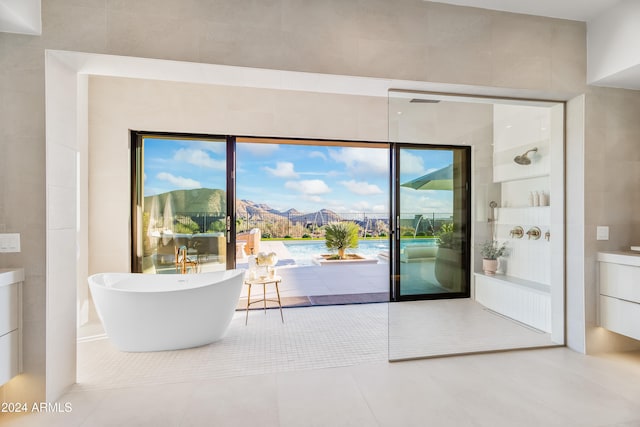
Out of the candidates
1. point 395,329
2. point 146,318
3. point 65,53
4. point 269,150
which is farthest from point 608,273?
point 269,150

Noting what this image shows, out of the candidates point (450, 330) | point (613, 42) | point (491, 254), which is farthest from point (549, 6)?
point (450, 330)

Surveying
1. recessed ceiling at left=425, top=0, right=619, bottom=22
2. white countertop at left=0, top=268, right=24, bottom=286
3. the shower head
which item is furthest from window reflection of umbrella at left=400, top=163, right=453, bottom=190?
white countertop at left=0, top=268, right=24, bottom=286

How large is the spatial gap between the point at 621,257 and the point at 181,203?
171 inches

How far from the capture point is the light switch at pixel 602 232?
278cm

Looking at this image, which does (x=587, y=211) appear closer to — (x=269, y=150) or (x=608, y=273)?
(x=608, y=273)

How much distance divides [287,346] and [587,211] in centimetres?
286

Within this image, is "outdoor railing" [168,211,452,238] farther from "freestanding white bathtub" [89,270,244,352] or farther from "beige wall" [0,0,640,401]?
"beige wall" [0,0,640,401]

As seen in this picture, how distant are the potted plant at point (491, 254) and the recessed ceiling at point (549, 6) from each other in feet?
6.21

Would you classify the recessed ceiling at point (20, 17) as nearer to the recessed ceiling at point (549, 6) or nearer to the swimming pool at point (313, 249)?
the recessed ceiling at point (549, 6)

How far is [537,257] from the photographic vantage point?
291 cm

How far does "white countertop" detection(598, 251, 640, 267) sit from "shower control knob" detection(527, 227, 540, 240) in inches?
19.3

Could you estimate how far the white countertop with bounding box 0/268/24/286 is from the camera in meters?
1.84

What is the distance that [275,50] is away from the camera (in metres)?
2.30

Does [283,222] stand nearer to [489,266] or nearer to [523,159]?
[489,266]
